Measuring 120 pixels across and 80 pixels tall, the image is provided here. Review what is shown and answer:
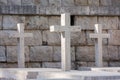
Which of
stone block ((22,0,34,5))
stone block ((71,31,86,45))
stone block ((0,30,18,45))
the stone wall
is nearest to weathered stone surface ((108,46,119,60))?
the stone wall

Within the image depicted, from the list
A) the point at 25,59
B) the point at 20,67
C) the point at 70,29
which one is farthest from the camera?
the point at 25,59

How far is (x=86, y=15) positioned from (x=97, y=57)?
5.61 ft

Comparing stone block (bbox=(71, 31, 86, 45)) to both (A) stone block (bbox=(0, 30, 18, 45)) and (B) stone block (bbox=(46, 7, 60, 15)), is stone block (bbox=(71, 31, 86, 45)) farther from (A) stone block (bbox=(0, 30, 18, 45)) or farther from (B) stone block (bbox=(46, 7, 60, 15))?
(A) stone block (bbox=(0, 30, 18, 45))

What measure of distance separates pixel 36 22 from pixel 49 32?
1.43ft

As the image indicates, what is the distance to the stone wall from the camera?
13164 mm

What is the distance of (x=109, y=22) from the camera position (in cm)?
1361

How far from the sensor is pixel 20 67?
12.1m

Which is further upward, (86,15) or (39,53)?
(86,15)

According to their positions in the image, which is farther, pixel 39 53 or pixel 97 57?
pixel 39 53

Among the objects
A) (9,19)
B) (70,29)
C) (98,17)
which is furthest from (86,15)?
(70,29)

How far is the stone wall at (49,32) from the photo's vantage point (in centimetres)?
1316

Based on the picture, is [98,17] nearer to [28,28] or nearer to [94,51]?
[94,51]

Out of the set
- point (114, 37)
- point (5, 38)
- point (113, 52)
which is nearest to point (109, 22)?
point (114, 37)

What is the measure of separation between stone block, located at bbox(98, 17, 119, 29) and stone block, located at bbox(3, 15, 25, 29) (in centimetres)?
215
